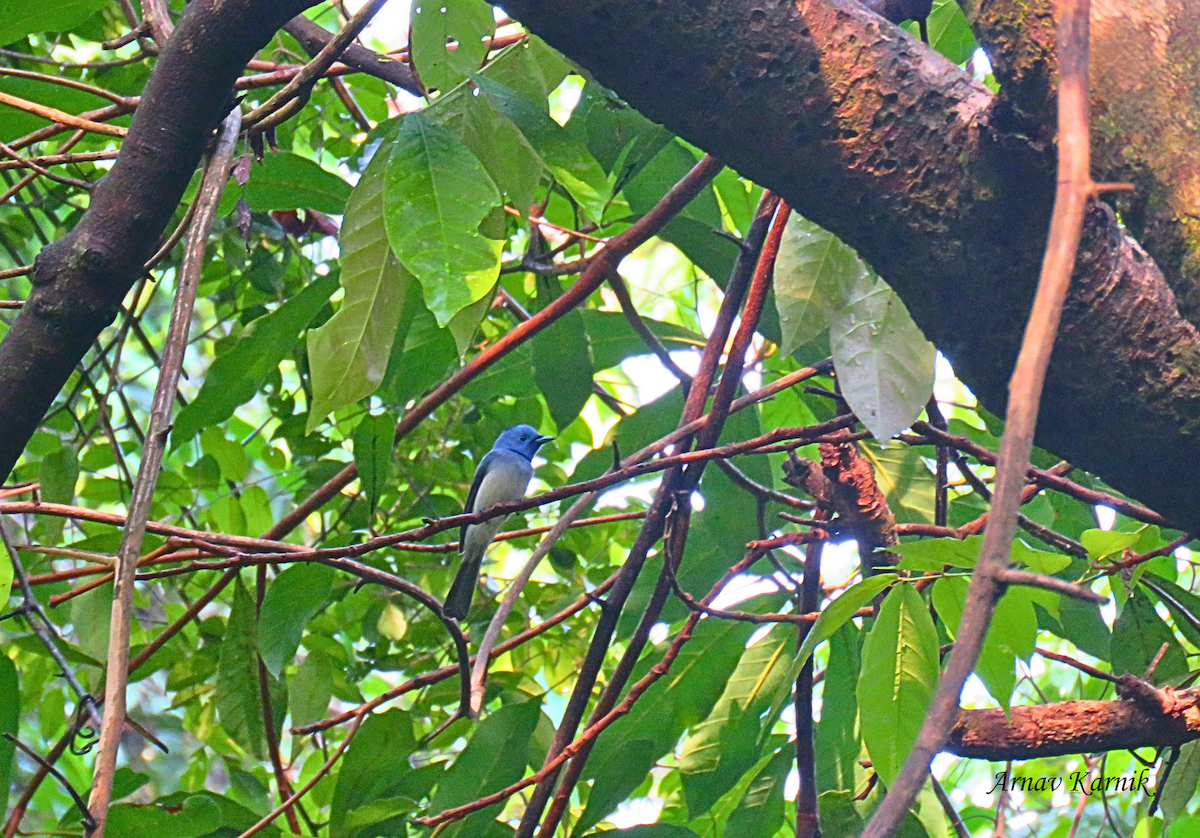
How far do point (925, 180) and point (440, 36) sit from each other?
32.7 inches

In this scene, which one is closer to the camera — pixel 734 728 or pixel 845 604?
pixel 845 604

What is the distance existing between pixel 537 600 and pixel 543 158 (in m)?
1.86

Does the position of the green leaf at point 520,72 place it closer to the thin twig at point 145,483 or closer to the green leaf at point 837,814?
the thin twig at point 145,483

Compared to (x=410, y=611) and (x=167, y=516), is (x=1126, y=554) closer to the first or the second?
(x=410, y=611)

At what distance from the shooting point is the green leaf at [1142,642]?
1.92 metres

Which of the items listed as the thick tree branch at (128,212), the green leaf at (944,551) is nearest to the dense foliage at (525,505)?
the green leaf at (944,551)

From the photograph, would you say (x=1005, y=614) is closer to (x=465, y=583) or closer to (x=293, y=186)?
(x=293, y=186)

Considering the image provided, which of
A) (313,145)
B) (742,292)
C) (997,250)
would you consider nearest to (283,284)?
(313,145)

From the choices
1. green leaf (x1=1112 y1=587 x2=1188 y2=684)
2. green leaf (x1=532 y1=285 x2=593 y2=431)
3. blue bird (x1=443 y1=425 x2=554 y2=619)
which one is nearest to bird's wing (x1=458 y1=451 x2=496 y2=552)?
blue bird (x1=443 y1=425 x2=554 y2=619)

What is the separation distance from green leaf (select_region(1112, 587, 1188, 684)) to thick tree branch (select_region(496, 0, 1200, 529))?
2.08ft

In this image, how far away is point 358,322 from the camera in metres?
1.55

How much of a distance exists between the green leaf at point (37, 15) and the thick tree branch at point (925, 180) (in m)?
1.02

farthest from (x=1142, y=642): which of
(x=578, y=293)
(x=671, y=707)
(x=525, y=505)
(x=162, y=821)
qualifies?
(x=162, y=821)

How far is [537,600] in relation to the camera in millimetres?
3137
